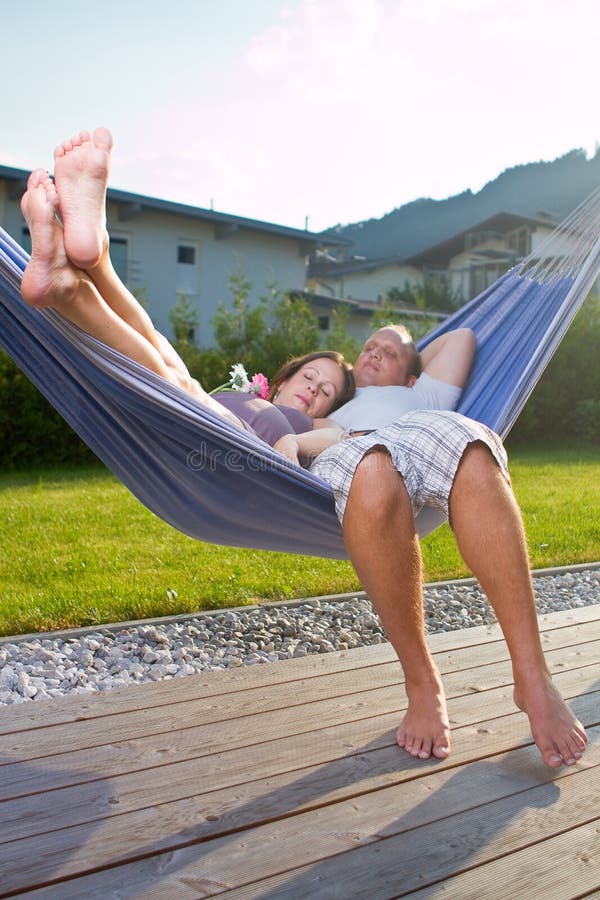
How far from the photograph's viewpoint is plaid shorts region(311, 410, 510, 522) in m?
1.54

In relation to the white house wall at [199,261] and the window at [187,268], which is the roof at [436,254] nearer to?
the white house wall at [199,261]

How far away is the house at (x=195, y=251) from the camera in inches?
521

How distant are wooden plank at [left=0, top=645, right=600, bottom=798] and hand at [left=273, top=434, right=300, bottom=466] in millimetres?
544

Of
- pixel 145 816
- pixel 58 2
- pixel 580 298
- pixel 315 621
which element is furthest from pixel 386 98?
pixel 58 2

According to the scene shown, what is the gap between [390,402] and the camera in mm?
2244

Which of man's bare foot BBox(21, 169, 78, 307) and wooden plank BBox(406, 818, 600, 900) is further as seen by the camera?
→ man's bare foot BBox(21, 169, 78, 307)

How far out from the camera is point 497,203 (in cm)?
4391

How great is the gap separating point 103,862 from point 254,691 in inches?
26.5

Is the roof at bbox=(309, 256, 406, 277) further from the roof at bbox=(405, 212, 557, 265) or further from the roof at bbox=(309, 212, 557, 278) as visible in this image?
the roof at bbox=(405, 212, 557, 265)

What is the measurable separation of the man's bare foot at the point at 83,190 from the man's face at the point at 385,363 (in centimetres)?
96

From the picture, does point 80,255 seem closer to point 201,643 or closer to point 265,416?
point 265,416

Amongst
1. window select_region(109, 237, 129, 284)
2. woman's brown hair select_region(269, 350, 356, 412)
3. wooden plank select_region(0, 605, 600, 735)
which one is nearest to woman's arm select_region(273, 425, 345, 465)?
woman's brown hair select_region(269, 350, 356, 412)

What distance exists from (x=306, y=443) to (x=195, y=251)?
41.9 feet

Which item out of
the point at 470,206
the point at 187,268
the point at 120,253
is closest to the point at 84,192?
the point at 120,253
